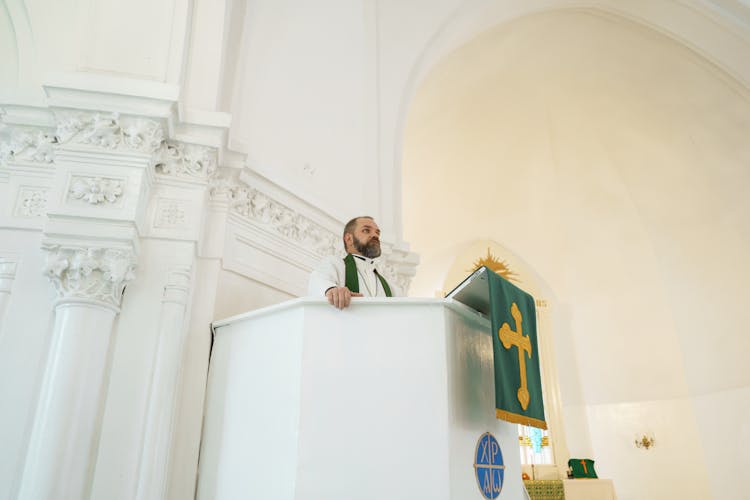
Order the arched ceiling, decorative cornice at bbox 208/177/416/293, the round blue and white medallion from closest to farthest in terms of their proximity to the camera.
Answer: the round blue and white medallion < decorative cornice at bbox 208/177/416/293 < the arched ceiling

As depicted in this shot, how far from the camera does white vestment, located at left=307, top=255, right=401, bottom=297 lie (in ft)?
11.6

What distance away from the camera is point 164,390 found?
356cm

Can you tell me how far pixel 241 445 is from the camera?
128 inches

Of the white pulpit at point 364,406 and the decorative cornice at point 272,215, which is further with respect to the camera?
the decorative cornice at point 272,215

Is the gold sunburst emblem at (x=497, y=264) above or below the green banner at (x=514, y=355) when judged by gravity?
above

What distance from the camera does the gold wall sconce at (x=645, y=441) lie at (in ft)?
32.7

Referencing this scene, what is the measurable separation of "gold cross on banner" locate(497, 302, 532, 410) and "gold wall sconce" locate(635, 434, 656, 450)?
8.15m

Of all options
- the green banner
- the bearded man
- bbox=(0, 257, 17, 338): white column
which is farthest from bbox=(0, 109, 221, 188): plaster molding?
the green banner

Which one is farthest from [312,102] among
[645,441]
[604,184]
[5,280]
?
[645,441]

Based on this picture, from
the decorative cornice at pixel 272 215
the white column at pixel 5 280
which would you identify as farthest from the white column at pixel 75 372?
the decorative cornice at pixel 272 215

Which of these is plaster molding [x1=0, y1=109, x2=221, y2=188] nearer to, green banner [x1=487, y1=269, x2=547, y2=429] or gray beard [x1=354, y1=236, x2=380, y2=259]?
gray beard [x1=354, y1=236, x2=380, y2=259]

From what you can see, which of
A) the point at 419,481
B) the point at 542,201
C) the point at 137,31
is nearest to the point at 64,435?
the point at 419,481

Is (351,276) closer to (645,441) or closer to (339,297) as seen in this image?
(339,297)

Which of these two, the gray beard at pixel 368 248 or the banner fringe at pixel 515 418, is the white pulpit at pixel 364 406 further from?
the gray beard at pixel 368 248
